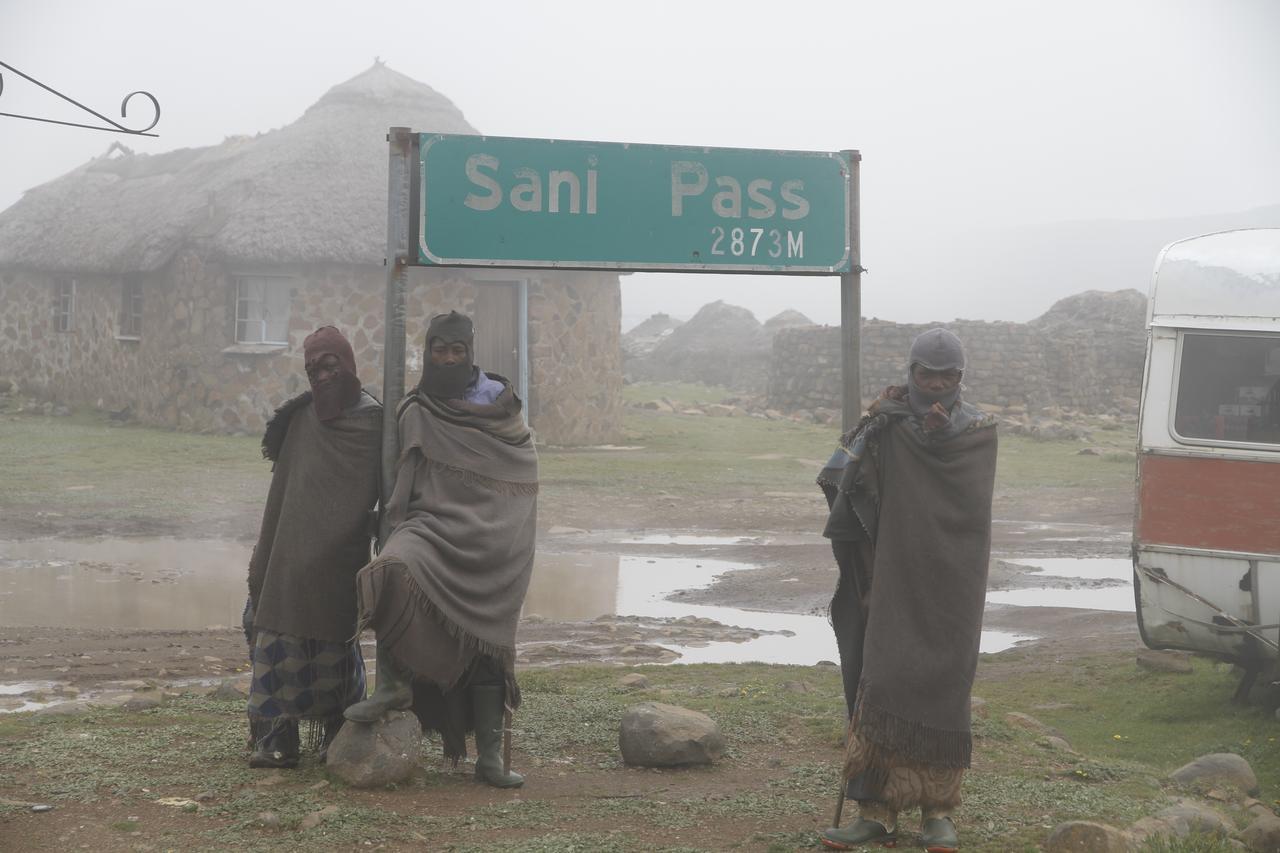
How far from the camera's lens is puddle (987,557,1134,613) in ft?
33.4

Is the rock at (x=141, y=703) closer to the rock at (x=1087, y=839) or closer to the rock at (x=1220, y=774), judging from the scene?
the rock at (x=1087, y=839)

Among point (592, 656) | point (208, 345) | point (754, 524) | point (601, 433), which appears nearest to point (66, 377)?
point (208, 345)

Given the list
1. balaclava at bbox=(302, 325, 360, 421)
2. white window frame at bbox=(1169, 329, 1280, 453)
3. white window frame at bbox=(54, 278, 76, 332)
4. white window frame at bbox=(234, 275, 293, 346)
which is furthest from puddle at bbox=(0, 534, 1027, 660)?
white window frame at bbox=(54, 278, 76, 332)

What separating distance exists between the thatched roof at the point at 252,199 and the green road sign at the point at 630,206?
15.8 metres

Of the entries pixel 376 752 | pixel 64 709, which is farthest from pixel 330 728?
pixel 64 709

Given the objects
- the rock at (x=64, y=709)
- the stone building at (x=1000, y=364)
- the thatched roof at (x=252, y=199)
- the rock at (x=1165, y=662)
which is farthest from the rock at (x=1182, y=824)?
the stone building at (x=1000, y=364)

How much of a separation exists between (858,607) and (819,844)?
29.2 inches

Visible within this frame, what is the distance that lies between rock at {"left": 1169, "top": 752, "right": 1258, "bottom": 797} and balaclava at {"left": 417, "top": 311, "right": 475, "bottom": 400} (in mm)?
3288

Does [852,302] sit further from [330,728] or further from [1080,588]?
[1080,588]

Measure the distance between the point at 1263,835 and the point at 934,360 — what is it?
2.03 meters

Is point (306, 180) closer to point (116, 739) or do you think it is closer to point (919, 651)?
point (116, 739)

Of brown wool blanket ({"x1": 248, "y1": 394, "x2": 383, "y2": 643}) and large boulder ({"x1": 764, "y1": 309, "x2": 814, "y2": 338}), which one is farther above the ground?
large boulder ({"x1": 764, "y1": 309, "x2": 814, "y2": 338})

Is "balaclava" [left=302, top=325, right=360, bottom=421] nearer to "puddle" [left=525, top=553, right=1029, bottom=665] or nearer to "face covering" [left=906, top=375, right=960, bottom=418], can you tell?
"face covering" [left=906, top=375, right=960, bottom=418]

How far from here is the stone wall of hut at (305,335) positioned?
20.3m
